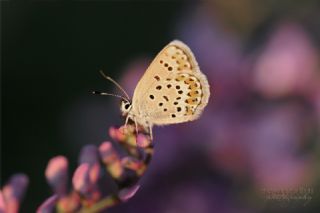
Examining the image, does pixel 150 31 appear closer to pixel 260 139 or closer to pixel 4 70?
pixel 4 70

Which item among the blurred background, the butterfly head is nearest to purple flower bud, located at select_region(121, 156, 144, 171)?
the butterfly head

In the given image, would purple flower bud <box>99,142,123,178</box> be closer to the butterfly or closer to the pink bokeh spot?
the butterfly

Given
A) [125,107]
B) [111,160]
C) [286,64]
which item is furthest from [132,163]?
[286,64]

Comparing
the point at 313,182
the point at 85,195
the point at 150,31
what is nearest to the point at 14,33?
the point at 150,31

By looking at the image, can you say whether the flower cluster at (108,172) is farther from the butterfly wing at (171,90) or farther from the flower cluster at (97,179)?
the butterfly wing at (171,90)

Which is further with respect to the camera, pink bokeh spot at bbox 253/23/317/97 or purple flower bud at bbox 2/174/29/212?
pink bokeh spot at bbox 253/23/317/97
